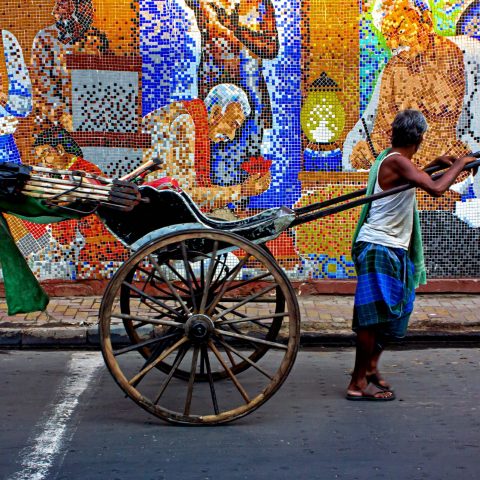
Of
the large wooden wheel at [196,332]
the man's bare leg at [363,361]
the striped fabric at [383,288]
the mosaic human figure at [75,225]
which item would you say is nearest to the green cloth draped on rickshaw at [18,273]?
the large wooden wheel at [196,332]

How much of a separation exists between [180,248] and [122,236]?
36cm

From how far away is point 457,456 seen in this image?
Answer: 14.9 ft

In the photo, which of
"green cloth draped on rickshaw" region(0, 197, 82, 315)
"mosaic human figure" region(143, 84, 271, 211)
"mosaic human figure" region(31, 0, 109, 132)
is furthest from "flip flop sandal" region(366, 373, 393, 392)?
"mosaic human figure" region(31, 0, 109, 132)

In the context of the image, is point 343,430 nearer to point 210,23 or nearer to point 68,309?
point 68,309

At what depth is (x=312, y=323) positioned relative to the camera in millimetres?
7543

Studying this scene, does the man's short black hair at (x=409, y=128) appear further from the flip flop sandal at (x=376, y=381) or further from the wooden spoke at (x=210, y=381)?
the wooden spoke at (x=210, y=381)

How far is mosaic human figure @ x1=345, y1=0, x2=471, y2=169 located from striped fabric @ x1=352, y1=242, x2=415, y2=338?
11.5 feet

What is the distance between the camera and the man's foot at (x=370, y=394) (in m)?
5.52

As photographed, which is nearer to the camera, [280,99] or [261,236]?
[261,236]

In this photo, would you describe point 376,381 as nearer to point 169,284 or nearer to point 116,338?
point 169,284

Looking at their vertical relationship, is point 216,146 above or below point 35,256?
above

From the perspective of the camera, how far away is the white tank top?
538cm

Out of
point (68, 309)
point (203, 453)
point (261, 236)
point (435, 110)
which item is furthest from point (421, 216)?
point (203, 453)

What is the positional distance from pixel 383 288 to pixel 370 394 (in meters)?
0.67
